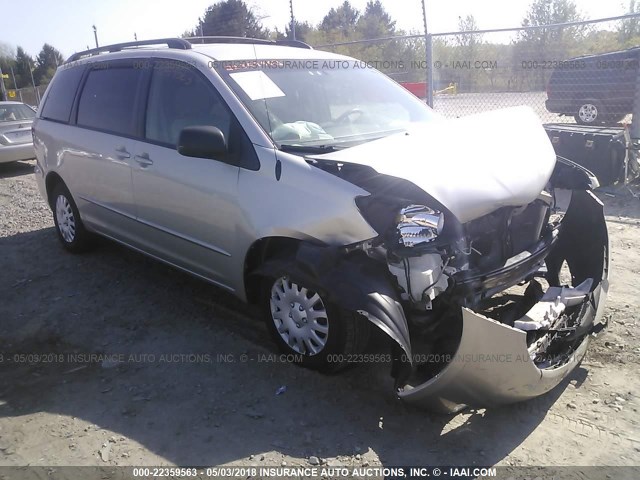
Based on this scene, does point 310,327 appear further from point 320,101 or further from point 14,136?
point 14,136

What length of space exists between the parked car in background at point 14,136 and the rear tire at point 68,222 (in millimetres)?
5611

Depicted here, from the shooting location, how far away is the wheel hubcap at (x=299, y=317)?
315 cm

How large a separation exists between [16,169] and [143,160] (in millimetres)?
8940

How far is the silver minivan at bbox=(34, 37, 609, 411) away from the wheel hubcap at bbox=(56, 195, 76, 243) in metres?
0.93

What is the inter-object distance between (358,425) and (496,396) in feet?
2.41

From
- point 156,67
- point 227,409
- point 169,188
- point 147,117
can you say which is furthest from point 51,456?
point 156,67

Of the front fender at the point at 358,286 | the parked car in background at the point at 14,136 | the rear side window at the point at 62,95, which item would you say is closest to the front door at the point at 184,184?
the front fender at the point at 358,286

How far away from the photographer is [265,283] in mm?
3385

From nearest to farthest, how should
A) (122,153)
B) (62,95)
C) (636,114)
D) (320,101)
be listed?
(320,101) → (122,153) → (62,95) → (636,114)

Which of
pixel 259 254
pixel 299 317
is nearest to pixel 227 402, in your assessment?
pixel 299 317

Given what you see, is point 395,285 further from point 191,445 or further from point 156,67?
point 156,67

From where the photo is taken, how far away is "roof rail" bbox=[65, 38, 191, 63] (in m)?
4.21

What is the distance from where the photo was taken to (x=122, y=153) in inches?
171

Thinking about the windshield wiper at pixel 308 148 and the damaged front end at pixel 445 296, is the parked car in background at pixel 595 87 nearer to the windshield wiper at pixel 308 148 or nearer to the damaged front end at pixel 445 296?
the damaged front end at pixel 445 296
